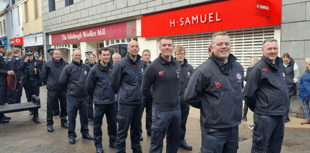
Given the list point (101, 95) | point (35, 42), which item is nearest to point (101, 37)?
point (101, 95)

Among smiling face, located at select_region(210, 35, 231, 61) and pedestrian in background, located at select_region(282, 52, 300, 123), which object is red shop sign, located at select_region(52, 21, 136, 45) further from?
smiling face, located at select_region(210, 35, 231, 61)

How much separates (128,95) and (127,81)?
0.25m

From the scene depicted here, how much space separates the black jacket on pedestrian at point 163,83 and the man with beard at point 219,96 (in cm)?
82

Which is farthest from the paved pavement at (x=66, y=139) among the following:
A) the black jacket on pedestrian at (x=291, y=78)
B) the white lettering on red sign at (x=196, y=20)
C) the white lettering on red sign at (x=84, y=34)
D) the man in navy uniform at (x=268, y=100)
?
the white lettering on red sign at (x=84, y=34)

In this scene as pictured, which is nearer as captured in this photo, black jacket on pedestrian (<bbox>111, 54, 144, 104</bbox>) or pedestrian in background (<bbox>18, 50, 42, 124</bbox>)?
black jacket on pedestrian (<bbox>111, 54, 144, 104</bbox>)

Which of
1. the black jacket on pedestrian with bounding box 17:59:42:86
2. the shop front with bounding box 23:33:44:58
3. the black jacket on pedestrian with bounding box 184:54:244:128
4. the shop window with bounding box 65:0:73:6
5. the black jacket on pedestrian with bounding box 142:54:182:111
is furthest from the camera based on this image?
the shop front with bounding box 23:33:44:58

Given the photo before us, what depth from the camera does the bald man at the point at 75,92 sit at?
18.6 ft

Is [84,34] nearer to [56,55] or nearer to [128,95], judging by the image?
[56,55]

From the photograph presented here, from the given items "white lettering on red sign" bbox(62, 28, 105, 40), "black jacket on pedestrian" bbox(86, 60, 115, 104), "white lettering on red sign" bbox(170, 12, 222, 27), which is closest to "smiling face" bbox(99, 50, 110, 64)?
"black jacket on pedestrian" bbox(86, 60, 115, 104)

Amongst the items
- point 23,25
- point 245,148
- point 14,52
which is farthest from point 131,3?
point 23,25

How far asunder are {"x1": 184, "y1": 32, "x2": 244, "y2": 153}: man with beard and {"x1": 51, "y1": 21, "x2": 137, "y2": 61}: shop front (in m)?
10.1

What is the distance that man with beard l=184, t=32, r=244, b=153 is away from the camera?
2830 millimetres

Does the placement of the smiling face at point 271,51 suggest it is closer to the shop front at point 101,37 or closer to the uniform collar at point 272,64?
the uniform collar at point 272,64

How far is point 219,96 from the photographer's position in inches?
112
